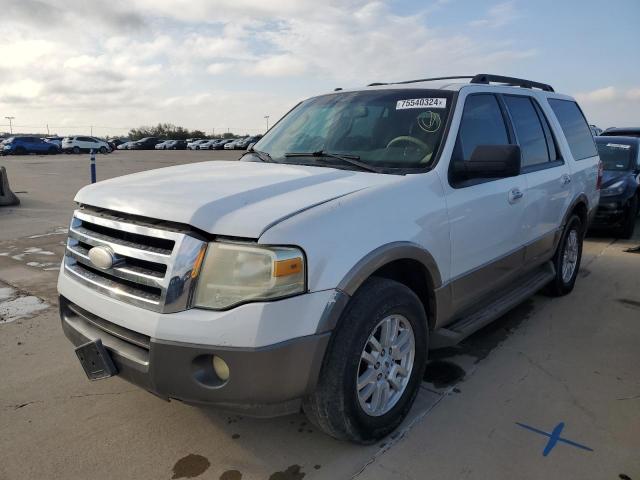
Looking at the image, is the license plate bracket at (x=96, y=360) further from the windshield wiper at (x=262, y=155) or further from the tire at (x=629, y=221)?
the tire at (x=629, y=221)

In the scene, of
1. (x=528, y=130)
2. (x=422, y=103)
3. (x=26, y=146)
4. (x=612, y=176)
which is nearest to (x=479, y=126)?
(x=422, y=103)

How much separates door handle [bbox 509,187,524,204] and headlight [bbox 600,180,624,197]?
5009 millimetres

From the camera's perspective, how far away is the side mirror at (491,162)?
2889mm

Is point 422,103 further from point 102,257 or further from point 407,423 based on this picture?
point 102,257

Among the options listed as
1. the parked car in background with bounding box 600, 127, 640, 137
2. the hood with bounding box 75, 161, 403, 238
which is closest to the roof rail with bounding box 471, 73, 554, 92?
the hood with bounding box 75, 161, 403, 238

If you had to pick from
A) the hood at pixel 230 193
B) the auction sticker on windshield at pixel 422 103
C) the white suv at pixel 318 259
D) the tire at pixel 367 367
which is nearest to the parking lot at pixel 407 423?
the tire at pixel 367 367

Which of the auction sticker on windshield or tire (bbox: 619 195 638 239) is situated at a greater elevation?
the auction sticker on windshield

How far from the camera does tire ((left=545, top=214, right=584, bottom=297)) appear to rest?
479cm

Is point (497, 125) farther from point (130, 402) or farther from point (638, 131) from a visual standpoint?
point (638, 131)

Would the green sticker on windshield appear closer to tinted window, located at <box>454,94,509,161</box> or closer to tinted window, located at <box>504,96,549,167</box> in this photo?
tinted window, located at <box>454,94,509,161</box>

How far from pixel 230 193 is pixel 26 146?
44632 mm

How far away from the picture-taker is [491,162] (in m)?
2.91

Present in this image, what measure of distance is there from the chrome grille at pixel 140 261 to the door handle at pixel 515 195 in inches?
92.4

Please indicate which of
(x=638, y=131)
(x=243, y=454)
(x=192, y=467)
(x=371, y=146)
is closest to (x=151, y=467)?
(x=192, y=467)
